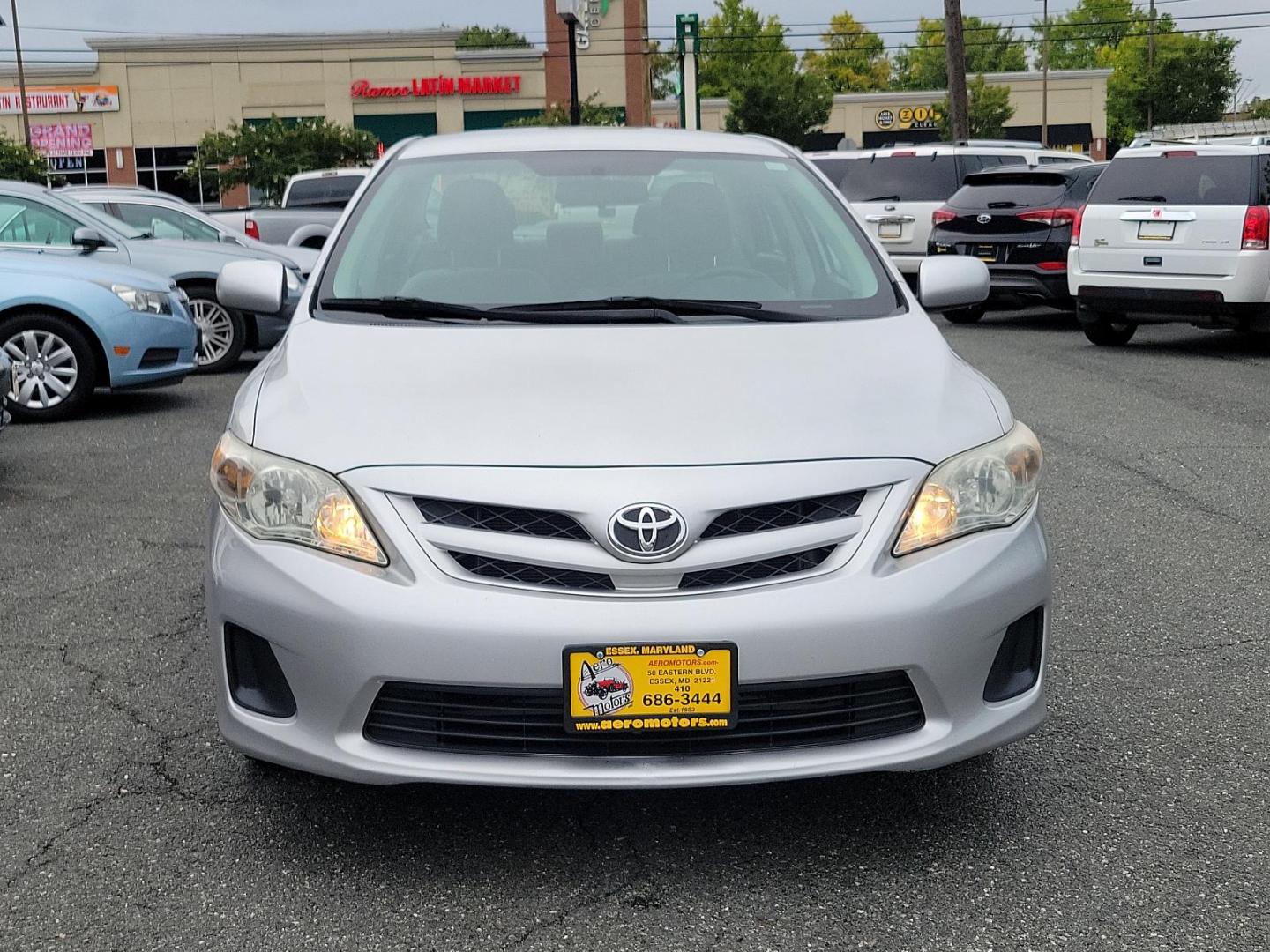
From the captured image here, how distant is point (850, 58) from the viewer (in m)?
Result: 97.4

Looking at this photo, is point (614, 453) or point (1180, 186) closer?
point (614, 453)

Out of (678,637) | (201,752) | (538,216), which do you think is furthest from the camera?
(538,216)

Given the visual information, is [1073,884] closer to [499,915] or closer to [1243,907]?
[1243,907]

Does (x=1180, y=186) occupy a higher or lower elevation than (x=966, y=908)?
higher

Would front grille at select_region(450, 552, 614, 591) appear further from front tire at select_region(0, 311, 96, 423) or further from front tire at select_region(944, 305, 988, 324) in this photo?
front tire at select_region(944, 305, 988, 324)

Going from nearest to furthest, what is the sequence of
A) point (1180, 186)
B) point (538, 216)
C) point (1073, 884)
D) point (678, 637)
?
point (678, 637), point (1073, 884), point (538, 216), point (1180, 186)

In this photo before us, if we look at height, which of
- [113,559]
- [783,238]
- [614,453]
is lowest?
[113,559]

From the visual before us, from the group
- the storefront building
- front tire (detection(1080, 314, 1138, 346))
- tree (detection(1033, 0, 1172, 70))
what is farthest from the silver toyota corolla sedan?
tree (detection(1033, 0, 1172, 70))

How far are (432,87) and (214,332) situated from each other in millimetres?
46016

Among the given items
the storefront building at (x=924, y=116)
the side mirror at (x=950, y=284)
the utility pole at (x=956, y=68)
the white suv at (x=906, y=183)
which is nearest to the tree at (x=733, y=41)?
the storefront building at (x=924, y=116)

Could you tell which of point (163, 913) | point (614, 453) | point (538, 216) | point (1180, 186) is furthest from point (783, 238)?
point (1180, 186)

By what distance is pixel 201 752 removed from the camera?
13.3ft

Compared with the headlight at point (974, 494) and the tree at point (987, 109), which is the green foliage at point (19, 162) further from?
the tree at point (987, 109)

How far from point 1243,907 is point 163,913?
2.17m
